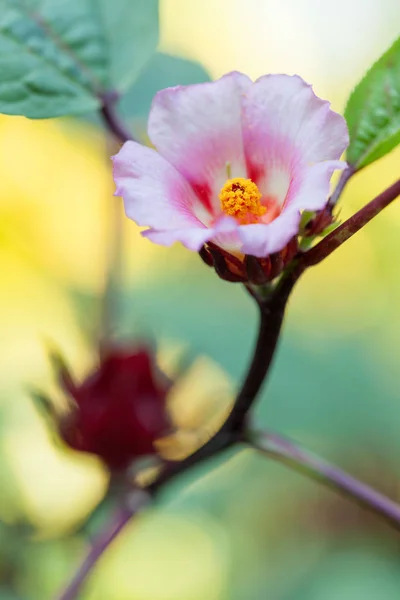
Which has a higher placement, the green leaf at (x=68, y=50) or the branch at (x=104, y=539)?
the green leaf at (x=68, y=50)

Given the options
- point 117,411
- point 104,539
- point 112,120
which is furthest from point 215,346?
point 112,120

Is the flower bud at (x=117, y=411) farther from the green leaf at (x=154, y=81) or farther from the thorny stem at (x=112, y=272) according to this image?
the green leaf at (x=154, y=81)

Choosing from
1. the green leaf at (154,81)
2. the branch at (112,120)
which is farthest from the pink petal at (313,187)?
the green leaf at (154,81)

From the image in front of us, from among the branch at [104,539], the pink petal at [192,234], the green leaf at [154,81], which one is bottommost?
the branch at [104,539]

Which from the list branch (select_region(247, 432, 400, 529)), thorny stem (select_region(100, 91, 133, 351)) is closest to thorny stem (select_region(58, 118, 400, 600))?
branch (select_region(247, 432, 400, 529))

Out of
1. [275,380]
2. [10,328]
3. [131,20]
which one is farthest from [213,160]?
[10,328]

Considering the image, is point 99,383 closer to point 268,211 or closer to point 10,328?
point 268,211

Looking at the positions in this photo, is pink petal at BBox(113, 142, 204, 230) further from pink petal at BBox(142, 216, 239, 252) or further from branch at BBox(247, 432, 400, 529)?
branch at BBox(247, 432, 400, 529)

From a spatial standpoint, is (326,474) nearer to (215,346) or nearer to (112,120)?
(112,120)
